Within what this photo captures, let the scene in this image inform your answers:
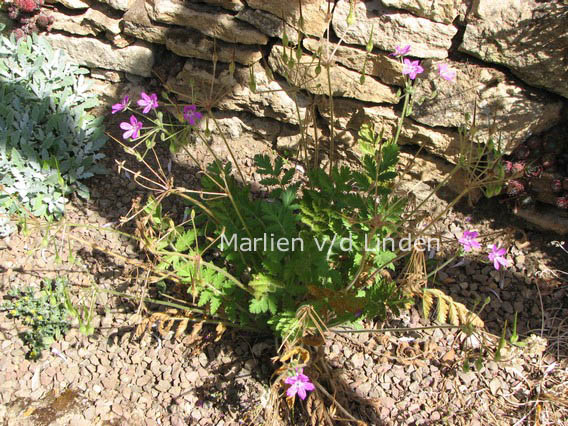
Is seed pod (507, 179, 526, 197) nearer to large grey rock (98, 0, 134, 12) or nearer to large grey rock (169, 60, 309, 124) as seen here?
large grey rock (169, 60, 309, 124)

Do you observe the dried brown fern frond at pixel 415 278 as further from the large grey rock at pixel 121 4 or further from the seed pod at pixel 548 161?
the large grey rock at pixel 121 4

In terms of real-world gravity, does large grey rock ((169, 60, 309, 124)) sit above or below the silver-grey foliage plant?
above

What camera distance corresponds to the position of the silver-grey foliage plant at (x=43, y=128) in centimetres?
291

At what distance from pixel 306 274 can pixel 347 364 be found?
2.16ft

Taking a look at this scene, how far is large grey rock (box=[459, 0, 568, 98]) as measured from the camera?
7.64ft

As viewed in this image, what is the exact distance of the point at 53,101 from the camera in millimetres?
3199

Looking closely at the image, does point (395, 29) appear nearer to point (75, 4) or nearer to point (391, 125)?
point (391, 125)

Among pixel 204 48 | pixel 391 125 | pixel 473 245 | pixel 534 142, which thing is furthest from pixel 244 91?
pixel 473 245

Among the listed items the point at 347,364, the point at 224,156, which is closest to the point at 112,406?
the point at 347,364

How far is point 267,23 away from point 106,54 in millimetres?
1231

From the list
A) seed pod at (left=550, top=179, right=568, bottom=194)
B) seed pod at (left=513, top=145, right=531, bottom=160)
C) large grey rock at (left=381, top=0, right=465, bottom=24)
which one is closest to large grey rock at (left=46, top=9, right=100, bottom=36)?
→ large grey rock at (left=381, top=0, right=465, bottom=24)

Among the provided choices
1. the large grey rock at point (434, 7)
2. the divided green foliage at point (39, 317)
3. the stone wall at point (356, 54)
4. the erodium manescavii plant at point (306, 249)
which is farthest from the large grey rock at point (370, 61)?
the divided green foliage at point (39, 317)

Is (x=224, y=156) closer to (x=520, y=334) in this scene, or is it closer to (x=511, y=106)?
(x=511, y=106)

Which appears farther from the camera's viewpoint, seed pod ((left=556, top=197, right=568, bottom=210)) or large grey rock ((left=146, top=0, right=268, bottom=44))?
large grey rock ((left=146, top=0, right=268, bottom=44))
